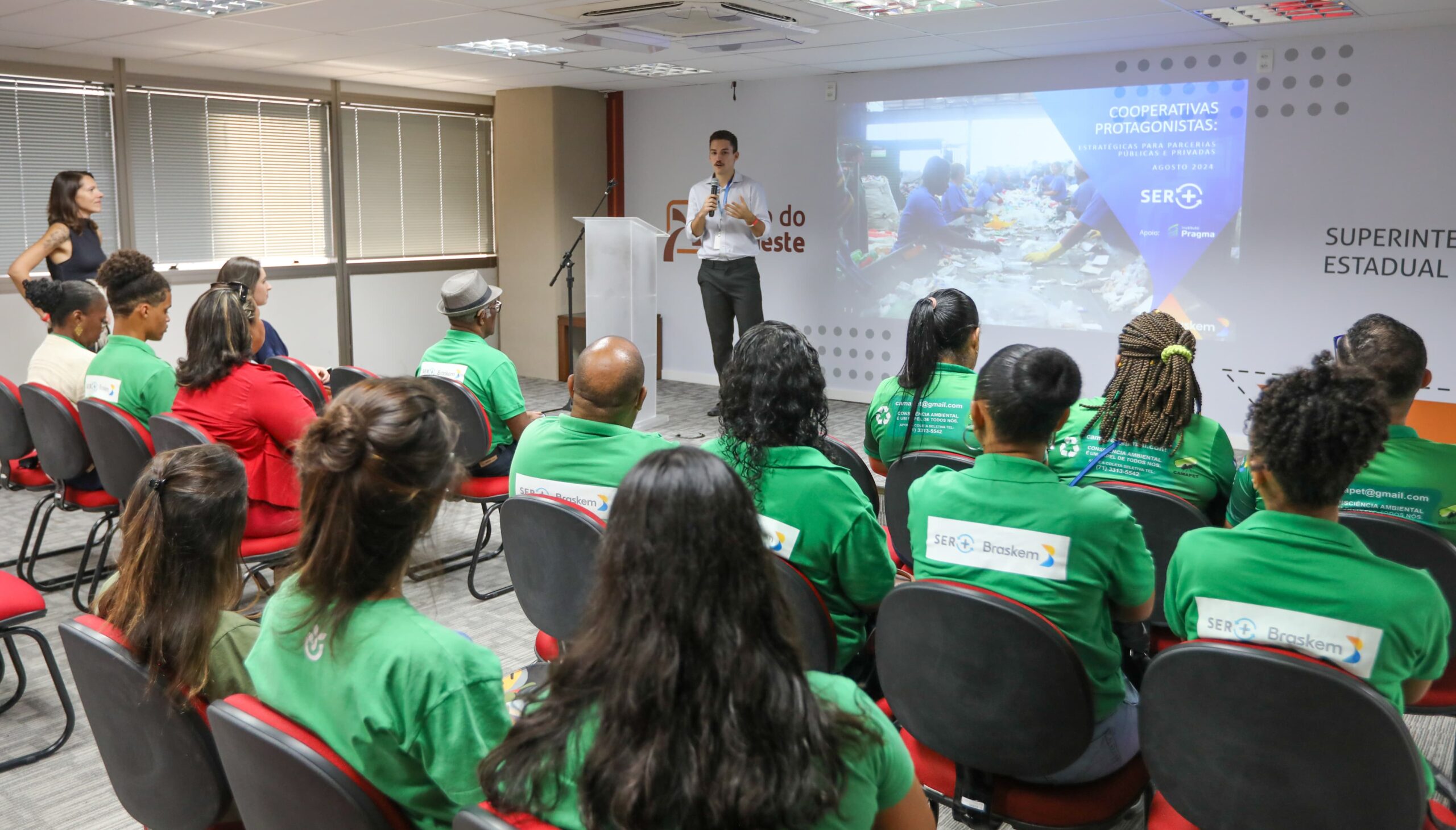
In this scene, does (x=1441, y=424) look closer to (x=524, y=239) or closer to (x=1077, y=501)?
(x=1077, y=501)

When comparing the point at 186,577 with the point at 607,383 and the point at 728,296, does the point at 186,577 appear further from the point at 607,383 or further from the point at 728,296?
the point at 728,296

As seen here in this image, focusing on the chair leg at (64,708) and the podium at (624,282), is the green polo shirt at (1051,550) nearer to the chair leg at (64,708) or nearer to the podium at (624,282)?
the chair leg at (64,708)

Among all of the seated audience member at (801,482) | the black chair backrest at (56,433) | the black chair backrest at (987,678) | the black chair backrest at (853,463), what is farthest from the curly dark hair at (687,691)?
the black chair backrest at (56,433)

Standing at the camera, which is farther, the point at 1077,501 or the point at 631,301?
the point at 631,301

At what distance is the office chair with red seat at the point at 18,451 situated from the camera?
3.93 metres

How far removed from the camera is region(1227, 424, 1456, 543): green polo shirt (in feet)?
7.63

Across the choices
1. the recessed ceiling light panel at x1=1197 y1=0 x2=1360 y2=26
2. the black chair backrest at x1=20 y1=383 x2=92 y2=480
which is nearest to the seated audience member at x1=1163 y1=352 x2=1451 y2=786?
the black chair backrest at x1=20 y1=383 x2=92 y2=480

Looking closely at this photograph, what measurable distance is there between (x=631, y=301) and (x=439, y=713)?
5399 mm

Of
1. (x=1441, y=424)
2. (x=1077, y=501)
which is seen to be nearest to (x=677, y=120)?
(x=1441, y=424)

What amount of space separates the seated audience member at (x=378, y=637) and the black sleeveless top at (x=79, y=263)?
17.7 ft

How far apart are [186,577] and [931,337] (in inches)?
89.0

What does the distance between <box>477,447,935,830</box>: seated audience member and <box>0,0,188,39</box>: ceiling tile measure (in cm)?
539

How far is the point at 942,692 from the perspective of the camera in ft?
5.83

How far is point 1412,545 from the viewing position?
7.14ft
